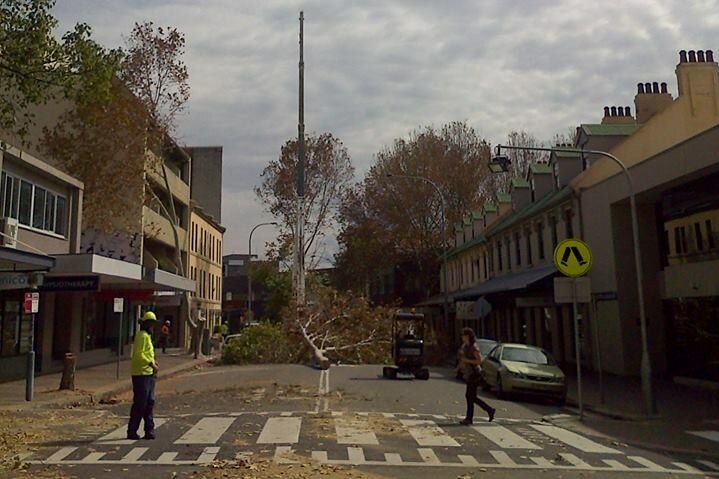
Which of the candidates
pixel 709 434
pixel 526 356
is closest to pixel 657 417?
pixel 709 434

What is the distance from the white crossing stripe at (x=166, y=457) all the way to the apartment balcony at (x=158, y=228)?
2854 cm

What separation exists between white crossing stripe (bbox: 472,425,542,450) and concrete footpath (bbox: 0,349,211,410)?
33.0ft

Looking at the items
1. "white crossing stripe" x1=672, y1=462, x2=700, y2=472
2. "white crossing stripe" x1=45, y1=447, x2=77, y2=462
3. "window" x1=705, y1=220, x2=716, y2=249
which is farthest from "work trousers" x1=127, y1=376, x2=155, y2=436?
"window" x1=705, y1=220, x2=716, y2=249

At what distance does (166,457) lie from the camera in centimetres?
934

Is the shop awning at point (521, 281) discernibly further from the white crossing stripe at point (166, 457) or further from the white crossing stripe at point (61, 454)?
the white crossing stripe at point (61, 454)

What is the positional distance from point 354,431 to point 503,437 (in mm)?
2445

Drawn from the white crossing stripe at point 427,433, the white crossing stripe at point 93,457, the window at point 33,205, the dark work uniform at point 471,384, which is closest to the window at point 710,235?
the dark work uniform at point 471,384

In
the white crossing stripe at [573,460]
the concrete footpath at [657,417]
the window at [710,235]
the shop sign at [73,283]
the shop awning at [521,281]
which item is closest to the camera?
the white crossing stripe at [573,460]

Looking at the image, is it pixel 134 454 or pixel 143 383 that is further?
pixel 143 383

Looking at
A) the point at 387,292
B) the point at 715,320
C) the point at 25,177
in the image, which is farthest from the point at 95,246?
the point at 387,292

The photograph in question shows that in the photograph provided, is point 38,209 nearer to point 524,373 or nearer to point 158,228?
point 524,373

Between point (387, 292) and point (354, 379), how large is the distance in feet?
159

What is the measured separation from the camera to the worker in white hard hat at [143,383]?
10.8 meters

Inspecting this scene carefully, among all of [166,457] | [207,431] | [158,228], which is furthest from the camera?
[158,228]
